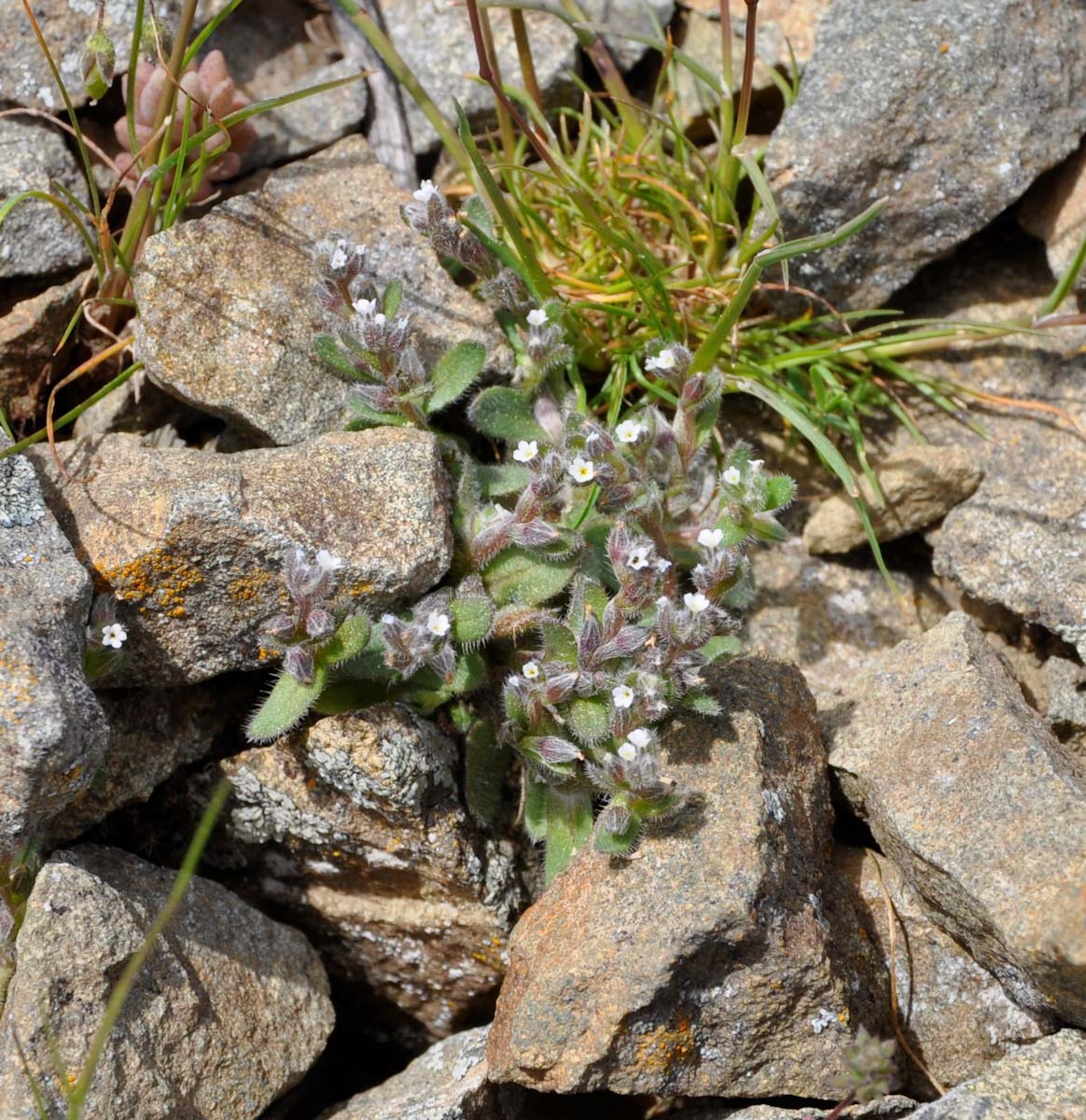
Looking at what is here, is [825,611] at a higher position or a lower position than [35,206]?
lower

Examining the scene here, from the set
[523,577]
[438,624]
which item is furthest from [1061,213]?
[438,624]

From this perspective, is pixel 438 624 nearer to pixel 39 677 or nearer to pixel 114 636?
pixel 114 636

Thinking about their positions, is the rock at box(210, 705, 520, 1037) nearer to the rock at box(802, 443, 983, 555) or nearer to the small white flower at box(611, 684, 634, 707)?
the small white flower at box(611, 684, 634, 707)

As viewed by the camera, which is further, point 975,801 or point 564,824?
point 564,824

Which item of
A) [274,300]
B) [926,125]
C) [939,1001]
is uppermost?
[274,300]

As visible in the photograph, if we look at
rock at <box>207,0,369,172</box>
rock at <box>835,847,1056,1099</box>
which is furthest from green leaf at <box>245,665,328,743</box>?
rock at <box>207,0,369,172</box>

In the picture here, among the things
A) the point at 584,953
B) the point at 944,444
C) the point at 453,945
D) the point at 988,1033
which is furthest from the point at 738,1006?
the point at 944,444

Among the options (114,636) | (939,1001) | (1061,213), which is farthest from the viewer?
(1061,213)
